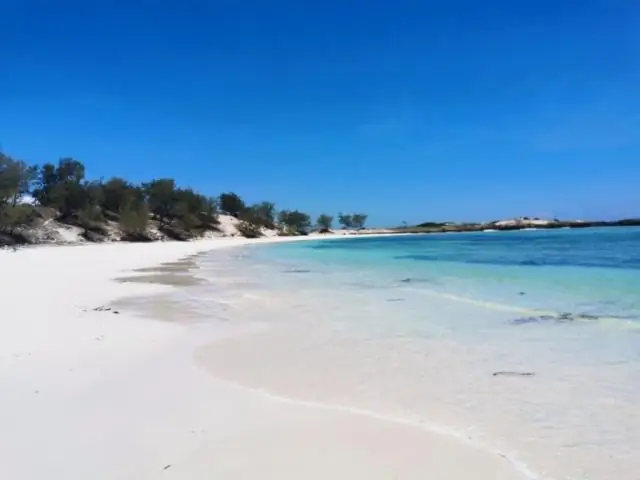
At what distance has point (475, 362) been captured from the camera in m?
7.05

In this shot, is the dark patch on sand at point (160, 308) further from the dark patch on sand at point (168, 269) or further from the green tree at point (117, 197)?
the green tree at point (117, 197)

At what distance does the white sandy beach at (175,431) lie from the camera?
3750mm

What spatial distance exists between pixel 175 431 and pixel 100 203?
68879mm

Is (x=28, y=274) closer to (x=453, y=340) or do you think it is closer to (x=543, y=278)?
(x=453, y=340)

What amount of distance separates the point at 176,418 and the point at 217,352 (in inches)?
115

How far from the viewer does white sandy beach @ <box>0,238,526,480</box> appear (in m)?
3.75

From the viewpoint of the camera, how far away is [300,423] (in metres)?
4.71

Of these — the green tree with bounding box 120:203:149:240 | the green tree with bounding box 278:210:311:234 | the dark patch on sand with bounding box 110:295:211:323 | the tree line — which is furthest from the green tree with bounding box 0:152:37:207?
the green tree with bounding box 278:210:311:234

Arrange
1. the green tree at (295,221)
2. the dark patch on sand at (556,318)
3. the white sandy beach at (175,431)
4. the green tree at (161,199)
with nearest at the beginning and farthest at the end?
the white sandy beach at (175,431) → the dark patch on sand at (556,318) → the green tree at (161,199) → the green tree at (295,221)

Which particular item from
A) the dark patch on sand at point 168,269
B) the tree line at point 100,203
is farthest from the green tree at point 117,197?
the dark patch on sand at point 168,269

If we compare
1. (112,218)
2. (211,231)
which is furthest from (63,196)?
(211,231)

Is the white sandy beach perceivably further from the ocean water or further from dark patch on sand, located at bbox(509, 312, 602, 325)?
dark patch on sand, located at bbox(509, 312, 602, 325)

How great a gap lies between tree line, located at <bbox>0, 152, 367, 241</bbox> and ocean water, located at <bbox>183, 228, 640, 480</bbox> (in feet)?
135

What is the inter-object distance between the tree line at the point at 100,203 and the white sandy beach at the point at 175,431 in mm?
44706
